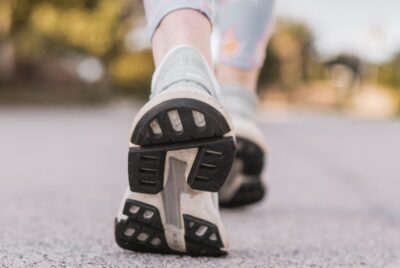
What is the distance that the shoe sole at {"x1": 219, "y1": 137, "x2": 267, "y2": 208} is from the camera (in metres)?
1.48

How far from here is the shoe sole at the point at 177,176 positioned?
901 mm

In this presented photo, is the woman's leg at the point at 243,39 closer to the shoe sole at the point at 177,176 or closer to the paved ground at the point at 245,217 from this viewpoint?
the paved ground at the point at 245,217

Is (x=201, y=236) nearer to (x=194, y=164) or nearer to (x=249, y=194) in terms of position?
(x=194, y=164)

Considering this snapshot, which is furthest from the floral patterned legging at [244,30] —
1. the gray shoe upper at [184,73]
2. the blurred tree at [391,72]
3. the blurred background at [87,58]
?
the blurred tree at [391,72]

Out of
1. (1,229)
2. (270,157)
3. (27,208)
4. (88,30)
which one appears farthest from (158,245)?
(88,30)

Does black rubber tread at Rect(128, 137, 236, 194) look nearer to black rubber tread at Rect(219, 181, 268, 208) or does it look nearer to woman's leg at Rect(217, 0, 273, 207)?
woman's leg at Rect(217, 0, 273, 207)

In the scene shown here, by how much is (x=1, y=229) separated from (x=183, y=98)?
57cm

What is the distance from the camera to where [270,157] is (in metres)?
4.09

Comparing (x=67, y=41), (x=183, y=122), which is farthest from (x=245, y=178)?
(x=67, y=41)

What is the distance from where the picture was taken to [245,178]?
5.17ft

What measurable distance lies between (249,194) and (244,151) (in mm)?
156

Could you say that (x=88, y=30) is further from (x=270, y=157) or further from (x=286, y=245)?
(x=286, y=245)

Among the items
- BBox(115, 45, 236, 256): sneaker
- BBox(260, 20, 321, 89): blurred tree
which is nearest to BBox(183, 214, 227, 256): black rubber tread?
BBox(115, 45, 236, 256): sneaker

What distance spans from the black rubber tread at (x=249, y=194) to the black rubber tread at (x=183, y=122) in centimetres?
69
